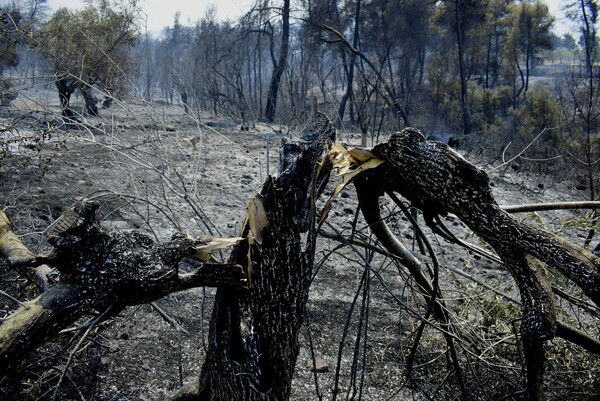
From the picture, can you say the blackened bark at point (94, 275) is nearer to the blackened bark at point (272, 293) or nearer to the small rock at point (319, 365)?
the blackened bark at point (272, 293)

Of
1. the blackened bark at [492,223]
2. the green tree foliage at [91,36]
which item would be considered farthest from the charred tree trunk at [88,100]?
the green tree foliage at [91,36]

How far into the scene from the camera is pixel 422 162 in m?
1.74

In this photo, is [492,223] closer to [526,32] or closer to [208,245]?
[208,245]

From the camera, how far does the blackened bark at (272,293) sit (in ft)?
5.53

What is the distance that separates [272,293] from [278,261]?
0.40 ft

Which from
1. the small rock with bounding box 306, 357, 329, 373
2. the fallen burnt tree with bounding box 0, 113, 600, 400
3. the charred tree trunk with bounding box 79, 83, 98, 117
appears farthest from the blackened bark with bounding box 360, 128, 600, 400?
the charred tree trunk with bounding box 79, 83, 98, 117

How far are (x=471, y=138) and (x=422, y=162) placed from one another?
1573cm

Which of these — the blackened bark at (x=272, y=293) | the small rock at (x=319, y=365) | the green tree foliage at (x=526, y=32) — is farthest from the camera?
the green tree foliage at (x=526, y=32)

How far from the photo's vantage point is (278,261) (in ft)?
5.65

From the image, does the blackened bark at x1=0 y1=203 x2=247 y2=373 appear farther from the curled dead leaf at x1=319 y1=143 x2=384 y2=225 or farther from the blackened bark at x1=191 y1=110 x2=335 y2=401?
the curled dead leaf at x1=319 y1=143 x2=384 y2=225

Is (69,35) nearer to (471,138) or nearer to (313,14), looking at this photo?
(313,14)

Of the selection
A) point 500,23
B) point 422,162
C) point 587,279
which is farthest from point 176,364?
point 500,23

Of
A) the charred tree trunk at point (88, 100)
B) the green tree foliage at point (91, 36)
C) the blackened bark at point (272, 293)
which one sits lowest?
the blackened bark at point (272, 293)

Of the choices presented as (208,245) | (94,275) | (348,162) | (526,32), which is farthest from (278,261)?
(526,32)
